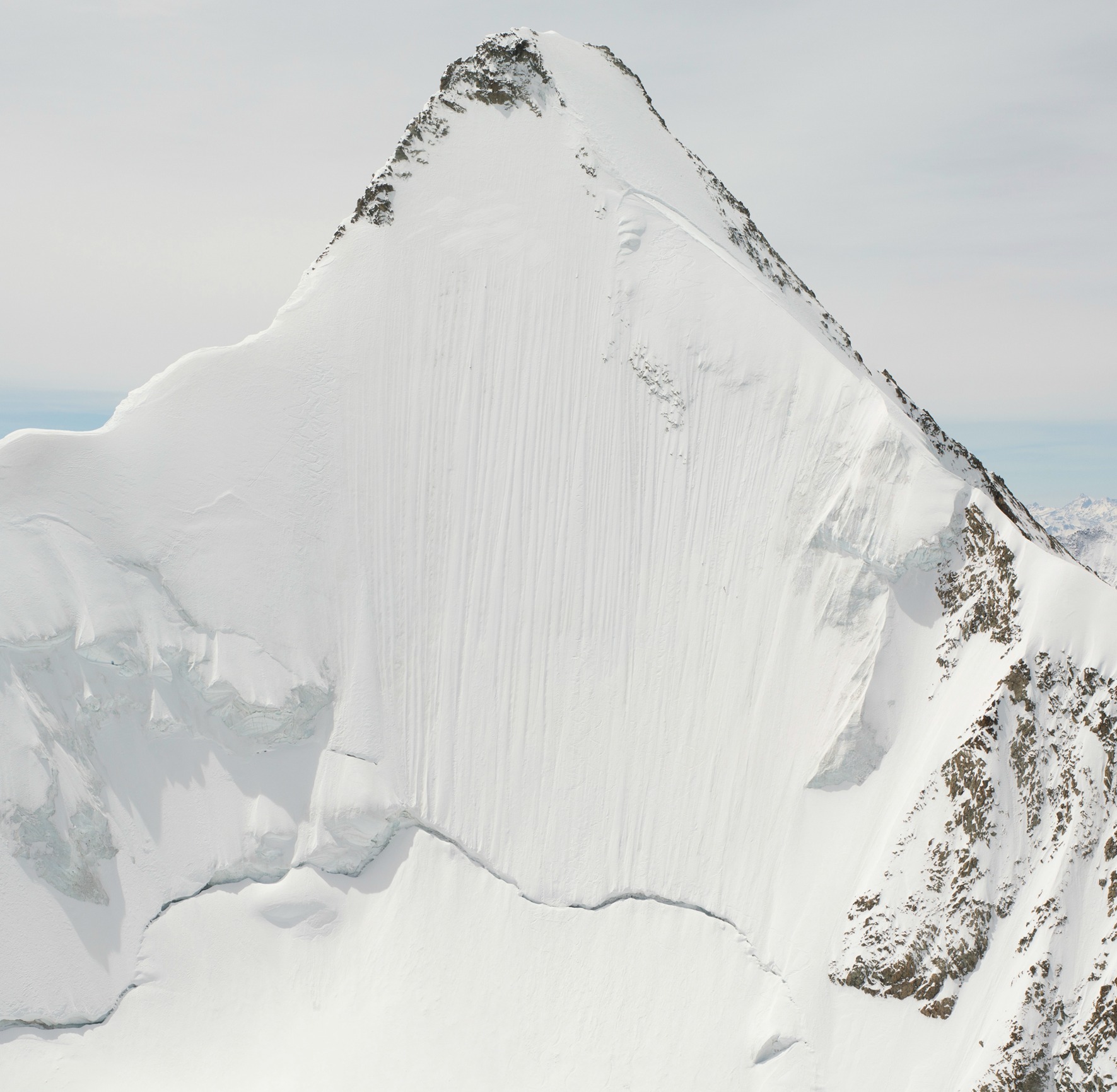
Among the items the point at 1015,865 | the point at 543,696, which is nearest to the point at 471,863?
the point at 543,696

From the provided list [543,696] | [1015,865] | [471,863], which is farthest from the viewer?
[543,696]

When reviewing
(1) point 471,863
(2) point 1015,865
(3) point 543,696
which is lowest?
(1) point 471,863

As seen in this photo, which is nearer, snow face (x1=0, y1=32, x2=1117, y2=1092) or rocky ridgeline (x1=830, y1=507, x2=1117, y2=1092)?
rocky ridgeline (x1=830, y1=507, x2=1117, y2=1092)

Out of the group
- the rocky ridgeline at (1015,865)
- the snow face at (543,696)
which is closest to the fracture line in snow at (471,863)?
the snow face at (543,696)

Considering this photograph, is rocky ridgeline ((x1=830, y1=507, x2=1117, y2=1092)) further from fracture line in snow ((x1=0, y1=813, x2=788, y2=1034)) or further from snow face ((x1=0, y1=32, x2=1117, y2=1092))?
fracture line in snow ((x1=0, y1=813, x2=788, y2=1034))

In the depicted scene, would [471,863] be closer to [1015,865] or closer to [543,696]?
[543,696]

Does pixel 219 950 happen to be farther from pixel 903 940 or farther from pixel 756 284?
pixel 756 284

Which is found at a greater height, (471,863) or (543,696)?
(543,696)

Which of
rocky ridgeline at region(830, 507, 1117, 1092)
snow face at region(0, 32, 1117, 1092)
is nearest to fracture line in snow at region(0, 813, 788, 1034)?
snow face at region(0, 32, 1117, 1092)
